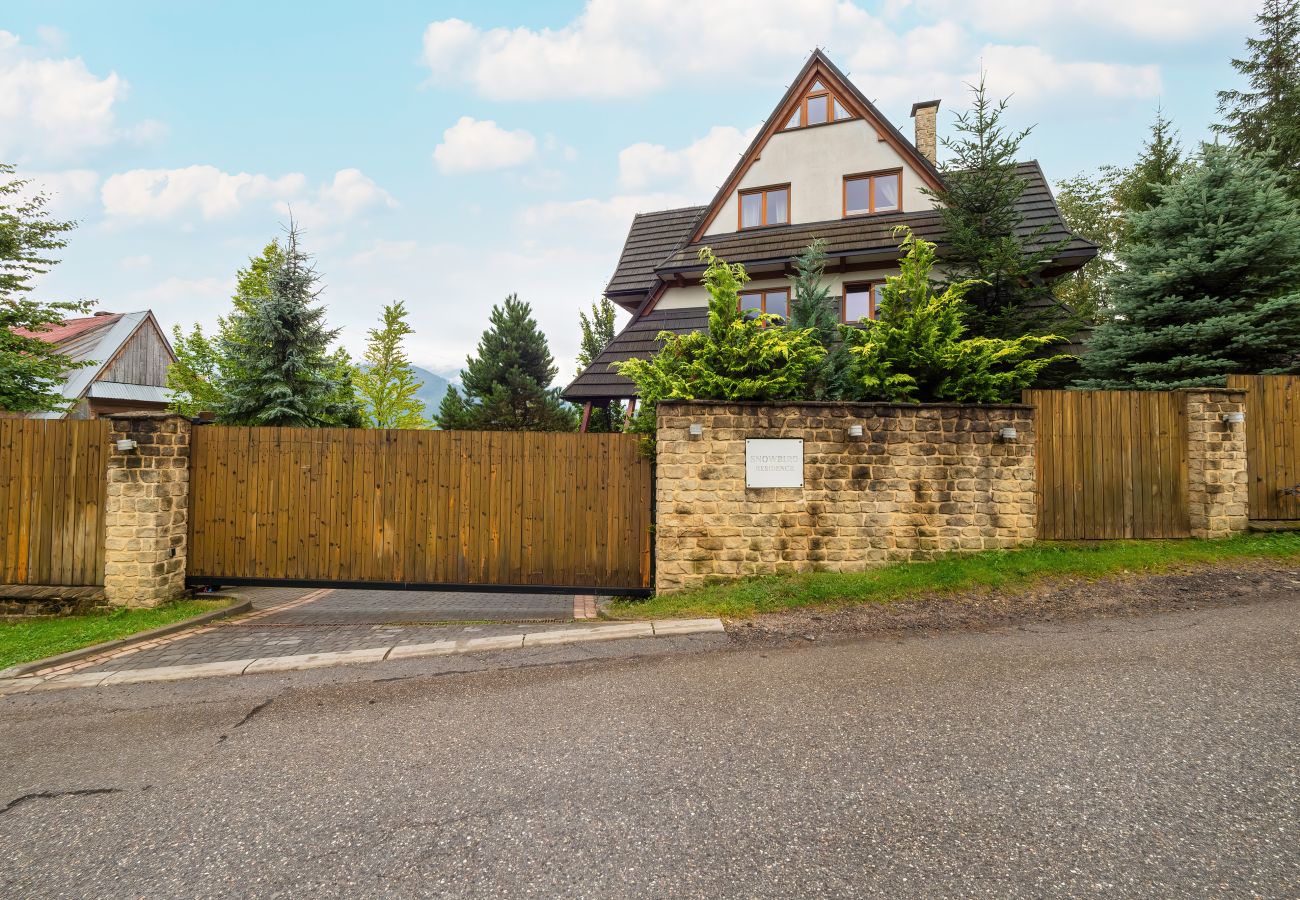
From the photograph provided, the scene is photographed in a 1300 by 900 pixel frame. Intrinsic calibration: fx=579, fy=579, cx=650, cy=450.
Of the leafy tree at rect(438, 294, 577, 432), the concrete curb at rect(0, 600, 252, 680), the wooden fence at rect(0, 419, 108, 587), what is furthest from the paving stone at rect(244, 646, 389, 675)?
the leafy tree at rect(438, 294, 577, 432)

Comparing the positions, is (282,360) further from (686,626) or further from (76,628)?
(686,626)

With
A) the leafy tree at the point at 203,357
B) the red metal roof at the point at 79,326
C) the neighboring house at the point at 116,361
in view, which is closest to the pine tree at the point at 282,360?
the leafy tree at the point at 203,357

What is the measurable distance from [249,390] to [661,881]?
13.0 m

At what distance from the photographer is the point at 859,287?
1423 cm

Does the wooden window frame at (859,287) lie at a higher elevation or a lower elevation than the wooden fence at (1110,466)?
higher

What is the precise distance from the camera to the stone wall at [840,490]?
24.3 feet

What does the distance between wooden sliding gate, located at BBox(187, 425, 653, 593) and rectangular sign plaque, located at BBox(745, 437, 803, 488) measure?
4.41 feet

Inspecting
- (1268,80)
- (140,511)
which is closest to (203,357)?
(140,511)

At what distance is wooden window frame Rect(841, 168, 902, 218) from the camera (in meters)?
14.7

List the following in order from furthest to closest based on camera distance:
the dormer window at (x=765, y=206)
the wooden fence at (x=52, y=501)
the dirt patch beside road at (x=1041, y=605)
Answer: the dormer window at (x=765, y=206)
the wooden fence at (x=52, y=501)
the dirt patch beside road at (x=1041, y=605)

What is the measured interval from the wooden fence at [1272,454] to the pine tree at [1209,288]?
4.15ft

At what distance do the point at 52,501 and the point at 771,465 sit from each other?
9.37 m

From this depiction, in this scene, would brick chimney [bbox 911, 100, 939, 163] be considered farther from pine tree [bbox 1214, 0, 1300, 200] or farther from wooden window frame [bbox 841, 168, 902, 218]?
pine tree [bbox 1214, 0, 1300, 200]

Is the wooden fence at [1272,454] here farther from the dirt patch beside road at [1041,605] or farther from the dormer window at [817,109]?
the dormer window at [817,109]
